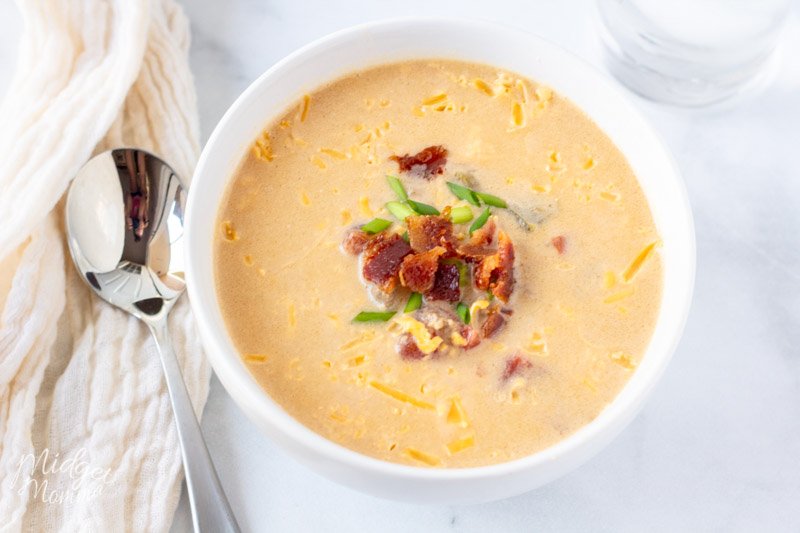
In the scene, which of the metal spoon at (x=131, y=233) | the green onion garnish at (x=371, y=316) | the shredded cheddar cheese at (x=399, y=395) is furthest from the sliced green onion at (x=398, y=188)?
the metal spoon at (x=131, y=233)

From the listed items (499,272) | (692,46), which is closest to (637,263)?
(499,272)

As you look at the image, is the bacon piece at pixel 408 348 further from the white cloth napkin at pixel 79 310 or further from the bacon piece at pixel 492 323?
the white cloth napkin at pixel 79 310

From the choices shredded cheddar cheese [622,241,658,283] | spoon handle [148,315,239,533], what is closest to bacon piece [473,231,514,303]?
shredded cheddar cheese [622,241,658,283]

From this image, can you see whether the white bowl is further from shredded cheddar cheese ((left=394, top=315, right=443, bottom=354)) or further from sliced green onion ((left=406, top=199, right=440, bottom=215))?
sliced green onion ((left=406, top=199, right=440, bottom=215))

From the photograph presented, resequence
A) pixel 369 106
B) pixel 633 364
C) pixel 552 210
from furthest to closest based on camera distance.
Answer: pixel 369 106, pixel 552 210, pixel 633 364

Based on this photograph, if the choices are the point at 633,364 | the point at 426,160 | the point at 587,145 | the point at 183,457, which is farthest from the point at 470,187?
the point at 183,457

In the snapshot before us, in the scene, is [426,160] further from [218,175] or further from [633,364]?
[633,364]

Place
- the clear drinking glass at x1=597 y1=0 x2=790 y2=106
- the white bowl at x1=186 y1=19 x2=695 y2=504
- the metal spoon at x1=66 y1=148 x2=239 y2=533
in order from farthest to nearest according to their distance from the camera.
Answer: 1. the clear drinking glass at x1=597 y1=0 x2=790 y2=106
2. the metal spoon at x1=66 y1=148 x2=239 y2=533
3. the white bowl at x1=186 y1=19 x2=695 y2=504
